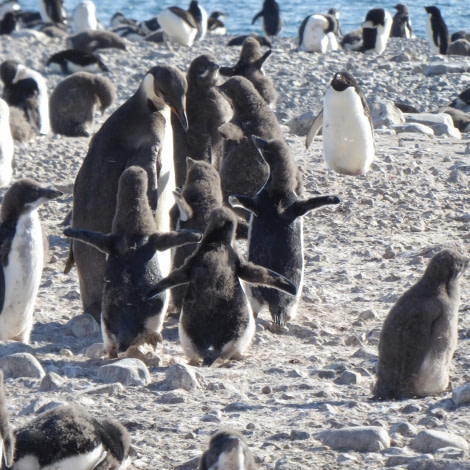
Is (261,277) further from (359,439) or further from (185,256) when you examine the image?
(359,439)

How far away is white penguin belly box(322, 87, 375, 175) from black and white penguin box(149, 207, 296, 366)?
3.85 metres

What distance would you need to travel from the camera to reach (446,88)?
15953 mm

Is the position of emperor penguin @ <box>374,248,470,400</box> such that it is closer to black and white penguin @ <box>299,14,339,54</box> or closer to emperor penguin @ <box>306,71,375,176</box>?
emperor penguin @ <box>306,71,375,176</box>

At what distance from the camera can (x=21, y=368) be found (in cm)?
500

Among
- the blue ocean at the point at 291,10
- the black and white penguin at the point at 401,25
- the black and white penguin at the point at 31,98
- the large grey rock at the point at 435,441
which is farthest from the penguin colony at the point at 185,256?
the blue ocean at the point at 291,10

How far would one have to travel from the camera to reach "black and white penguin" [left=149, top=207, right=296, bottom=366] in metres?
5.40

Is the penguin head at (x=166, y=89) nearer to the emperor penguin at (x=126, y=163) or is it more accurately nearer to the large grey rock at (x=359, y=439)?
the emperor penguin at (x=126, y=163)

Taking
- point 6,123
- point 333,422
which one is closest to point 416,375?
point 333,422

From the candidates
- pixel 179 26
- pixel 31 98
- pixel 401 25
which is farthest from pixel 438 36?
pixel 31 98

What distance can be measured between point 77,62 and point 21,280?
1280 centimetres

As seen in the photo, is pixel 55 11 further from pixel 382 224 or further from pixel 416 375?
pixel 416 375

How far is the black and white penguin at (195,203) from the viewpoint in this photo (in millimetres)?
6227

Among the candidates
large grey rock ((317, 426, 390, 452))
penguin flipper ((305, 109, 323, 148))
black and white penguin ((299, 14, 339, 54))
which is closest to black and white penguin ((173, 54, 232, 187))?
penguin flipper ((305, 109, 323, 148))

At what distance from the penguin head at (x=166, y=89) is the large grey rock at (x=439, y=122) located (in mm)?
5329
